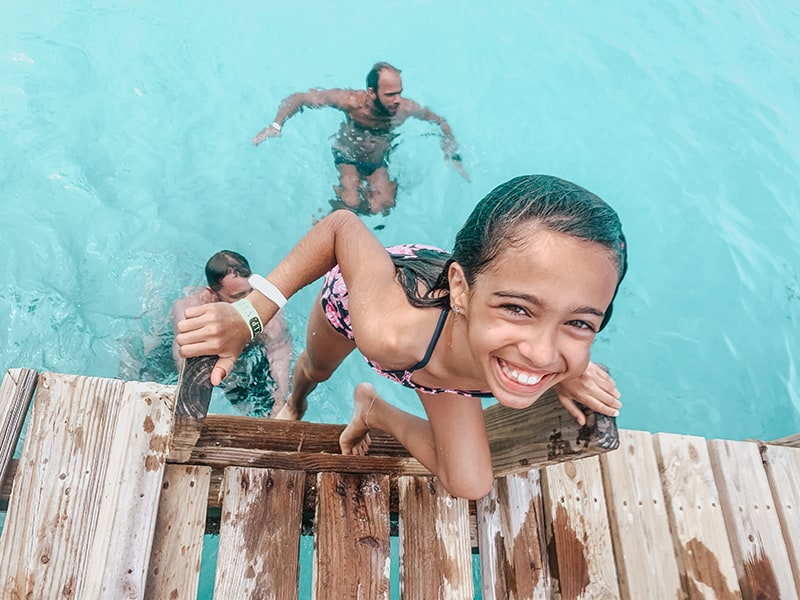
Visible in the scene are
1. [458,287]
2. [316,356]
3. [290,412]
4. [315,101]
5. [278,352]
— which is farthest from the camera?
[315,101]

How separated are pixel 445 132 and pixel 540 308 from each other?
14.5 feet

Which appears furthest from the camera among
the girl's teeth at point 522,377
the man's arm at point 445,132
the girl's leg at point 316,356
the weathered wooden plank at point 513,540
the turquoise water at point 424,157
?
the man's arm at point 445,132

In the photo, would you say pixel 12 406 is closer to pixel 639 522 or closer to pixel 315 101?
pixel 639 522

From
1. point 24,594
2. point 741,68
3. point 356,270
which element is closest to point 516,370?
point 356,270

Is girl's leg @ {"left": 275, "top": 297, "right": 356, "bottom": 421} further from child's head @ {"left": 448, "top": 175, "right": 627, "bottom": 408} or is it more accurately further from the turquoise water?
child's head @ {"left": 448, "top": 175, "right": 627, "bottom": 408}

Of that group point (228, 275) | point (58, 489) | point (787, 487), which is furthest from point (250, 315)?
point (787, 487)

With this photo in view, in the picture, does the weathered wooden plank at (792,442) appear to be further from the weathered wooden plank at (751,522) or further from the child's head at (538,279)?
the child's head at (538,279)

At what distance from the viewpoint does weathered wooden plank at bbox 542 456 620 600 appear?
7.63 feet

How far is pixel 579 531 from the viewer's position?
241 centimetres

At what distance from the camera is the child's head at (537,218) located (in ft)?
4.55

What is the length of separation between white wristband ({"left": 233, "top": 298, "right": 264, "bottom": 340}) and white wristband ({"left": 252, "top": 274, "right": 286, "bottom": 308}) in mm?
76

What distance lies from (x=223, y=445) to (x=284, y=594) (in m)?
0.52

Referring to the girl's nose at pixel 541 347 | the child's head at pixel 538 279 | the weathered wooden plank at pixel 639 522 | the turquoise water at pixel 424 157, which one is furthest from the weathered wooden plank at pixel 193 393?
the turquoise water at pixel 424 157

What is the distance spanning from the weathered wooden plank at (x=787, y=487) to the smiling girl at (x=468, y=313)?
1.34m
